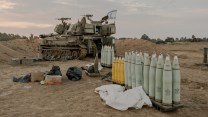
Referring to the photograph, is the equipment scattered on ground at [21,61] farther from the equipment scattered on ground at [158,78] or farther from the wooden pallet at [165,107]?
the wooden pallet at [165,107]

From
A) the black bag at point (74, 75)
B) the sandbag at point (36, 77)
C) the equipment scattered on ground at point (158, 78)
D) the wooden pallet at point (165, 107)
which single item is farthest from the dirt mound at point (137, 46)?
the wooden pallet at point (165, 107)

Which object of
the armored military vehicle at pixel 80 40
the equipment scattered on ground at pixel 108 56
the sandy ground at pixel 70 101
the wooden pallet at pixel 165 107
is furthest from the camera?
the armored military vehicle at pixel 80 40

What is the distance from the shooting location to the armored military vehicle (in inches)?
995

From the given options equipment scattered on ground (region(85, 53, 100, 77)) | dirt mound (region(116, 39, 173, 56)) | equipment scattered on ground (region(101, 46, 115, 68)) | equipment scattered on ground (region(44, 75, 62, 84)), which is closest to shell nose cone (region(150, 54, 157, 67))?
equipment scattered on ground (region(44, 75, 62, 84))

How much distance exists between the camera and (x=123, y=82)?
11398 millimetres

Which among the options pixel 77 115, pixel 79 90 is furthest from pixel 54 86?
pixel 77 115

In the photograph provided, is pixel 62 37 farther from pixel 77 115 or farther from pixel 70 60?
pixel 77 115

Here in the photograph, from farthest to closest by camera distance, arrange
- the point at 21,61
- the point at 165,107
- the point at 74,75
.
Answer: the point at 21,61
the point at 74,75
the point at 165,107

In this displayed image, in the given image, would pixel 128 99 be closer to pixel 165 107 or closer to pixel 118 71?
pixel 165 107

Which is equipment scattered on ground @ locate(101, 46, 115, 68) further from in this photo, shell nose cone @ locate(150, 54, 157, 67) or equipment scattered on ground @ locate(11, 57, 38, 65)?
shell nose cone @ locate(150, 54, 157, 67)

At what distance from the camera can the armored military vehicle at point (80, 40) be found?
82.9 feet

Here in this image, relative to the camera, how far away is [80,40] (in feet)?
83.5

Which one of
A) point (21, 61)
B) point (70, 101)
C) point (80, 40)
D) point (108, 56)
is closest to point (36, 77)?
point (70, 101)

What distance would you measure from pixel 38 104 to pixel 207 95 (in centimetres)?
540
